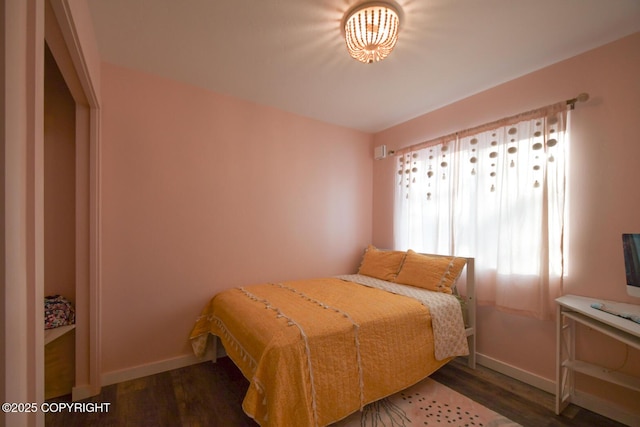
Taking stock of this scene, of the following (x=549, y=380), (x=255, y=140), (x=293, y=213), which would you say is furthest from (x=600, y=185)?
(x=255, y=140)

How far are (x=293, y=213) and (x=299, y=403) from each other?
1915mm

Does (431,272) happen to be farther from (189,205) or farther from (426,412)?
(189,205)

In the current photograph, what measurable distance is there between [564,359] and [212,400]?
8.28 feet

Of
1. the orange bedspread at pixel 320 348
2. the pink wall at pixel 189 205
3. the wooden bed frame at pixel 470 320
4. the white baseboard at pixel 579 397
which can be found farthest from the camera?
the wooden bed frame at pixel 470 320

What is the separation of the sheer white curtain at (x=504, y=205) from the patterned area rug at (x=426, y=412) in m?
0.83

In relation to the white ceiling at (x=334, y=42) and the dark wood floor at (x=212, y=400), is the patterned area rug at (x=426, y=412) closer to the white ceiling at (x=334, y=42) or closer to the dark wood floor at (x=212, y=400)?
the dark wood floor at (x=212, y=400)

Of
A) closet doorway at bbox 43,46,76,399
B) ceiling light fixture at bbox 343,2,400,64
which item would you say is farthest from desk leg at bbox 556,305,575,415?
closet doorway at bbox 43,46,76,399

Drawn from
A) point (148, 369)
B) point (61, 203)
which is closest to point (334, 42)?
point (61, 203)

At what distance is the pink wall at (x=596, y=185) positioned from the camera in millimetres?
1771

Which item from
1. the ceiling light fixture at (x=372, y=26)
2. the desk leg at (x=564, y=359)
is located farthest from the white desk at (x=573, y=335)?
the ceiling light fixture at (x=372, y=26)

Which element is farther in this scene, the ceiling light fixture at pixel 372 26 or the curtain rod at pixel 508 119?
the curtain rod at pixel 508 119

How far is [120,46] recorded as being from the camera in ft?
6.44

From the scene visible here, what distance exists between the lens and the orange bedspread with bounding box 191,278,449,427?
4.70 ft

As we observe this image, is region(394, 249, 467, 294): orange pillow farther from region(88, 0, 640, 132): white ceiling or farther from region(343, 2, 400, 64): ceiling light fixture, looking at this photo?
region(343, 2, 400, 64): ceiling light fixture
